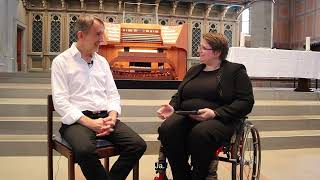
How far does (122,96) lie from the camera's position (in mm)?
5324

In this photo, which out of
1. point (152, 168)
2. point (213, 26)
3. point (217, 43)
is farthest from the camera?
point (213, 26)

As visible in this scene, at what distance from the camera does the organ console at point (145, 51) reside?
20.1 feet

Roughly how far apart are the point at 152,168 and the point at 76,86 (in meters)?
1.44

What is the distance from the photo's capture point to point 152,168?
356 centimetres

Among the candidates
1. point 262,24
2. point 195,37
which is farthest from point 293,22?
point 262,24

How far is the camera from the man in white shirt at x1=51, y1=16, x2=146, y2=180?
2.30 metres

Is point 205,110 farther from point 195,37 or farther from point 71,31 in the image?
point 195,37

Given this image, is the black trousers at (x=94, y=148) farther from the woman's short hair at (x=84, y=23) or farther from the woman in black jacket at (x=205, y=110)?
the woman's short hair at (x=84, y=23)

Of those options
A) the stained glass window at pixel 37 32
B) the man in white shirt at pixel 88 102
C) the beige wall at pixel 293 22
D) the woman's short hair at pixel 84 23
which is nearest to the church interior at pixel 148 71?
the stained glass window at pixel 37 32

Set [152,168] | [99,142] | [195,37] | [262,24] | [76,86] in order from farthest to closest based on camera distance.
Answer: [195,37], [262,24], [152,168], [76,86], [99,142]

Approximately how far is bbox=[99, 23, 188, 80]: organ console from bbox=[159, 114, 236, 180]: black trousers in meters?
3.62

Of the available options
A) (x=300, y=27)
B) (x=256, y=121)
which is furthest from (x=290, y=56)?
(x=300, y=27)

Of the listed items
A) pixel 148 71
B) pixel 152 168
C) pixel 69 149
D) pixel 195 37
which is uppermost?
pixel 195 37

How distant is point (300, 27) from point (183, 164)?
1385 centimetres
